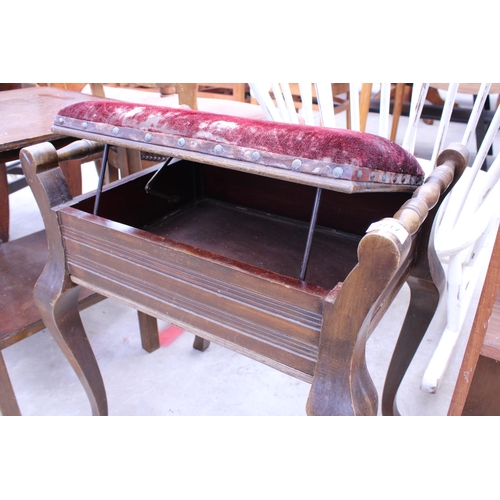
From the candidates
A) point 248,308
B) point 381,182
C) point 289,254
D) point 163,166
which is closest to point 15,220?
point 163,166

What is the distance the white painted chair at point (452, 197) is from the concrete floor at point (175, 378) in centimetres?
11

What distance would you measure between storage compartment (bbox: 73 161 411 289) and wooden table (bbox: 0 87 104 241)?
302mm

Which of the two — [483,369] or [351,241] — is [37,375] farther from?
[483,369]

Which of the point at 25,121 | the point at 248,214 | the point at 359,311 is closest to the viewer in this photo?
the point at 359,311

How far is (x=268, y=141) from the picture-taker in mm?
553

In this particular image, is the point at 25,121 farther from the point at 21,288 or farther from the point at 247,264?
the point at 247,264

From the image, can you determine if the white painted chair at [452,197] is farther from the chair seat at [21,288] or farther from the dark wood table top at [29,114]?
the chair seat at [21,288]

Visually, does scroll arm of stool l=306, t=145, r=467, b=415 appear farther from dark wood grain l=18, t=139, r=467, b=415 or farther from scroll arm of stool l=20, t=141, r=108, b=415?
scroll arm of stool l=20, t=141, r=108, b=415

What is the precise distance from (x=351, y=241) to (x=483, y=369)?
1.29 ft

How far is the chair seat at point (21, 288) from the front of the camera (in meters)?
0.95

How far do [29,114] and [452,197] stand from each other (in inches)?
45.6

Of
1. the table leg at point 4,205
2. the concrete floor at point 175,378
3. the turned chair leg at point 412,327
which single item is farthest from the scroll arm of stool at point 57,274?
the table leg at point 4,205

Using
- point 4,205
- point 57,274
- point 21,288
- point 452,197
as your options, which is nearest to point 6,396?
point 21,288

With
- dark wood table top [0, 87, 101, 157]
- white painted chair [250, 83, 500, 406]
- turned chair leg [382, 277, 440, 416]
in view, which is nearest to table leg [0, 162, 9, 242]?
dark wood table top [0, 87, 101, 157]
